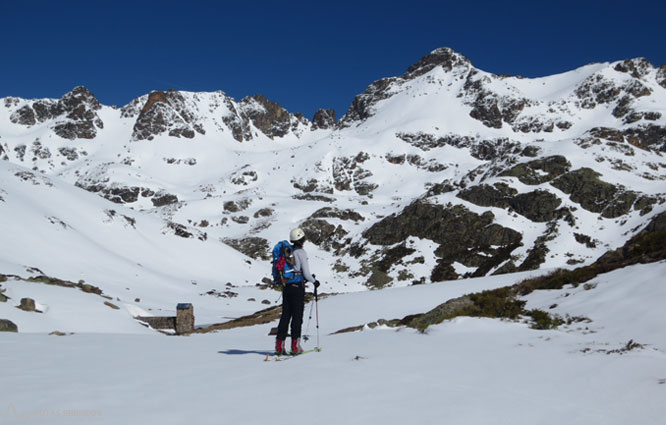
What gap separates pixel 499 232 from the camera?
2753 inches

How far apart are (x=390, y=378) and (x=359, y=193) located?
450 feet

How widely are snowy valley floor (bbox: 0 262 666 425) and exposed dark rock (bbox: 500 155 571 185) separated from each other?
259 feet

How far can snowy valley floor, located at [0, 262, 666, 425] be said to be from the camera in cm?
484

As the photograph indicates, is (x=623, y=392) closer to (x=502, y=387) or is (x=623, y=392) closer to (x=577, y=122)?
(x=502, y=387)

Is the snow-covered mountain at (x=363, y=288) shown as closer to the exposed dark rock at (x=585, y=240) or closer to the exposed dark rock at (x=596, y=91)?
the exposed dark rock at (x=585, y=240)

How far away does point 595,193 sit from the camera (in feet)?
245

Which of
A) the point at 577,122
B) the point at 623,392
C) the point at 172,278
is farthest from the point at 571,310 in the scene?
the point at 577,122

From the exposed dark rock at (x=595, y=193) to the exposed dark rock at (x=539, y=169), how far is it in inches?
92.3

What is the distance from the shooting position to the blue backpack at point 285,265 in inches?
366

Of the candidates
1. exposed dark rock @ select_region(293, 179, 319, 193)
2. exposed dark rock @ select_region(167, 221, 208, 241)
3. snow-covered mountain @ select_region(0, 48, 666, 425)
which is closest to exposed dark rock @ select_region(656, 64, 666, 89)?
snow-covered mountain @ select_region(0, 48, 666, 425)

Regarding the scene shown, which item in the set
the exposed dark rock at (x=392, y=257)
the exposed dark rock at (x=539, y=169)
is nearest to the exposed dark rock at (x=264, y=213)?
the exposed dark rock at (x=392, y=257)

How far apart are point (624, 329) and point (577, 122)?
601ft

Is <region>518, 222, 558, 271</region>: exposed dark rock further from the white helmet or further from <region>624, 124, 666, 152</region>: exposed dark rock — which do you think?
<region>624, 124, 666, 152</region>: exposed dark rock

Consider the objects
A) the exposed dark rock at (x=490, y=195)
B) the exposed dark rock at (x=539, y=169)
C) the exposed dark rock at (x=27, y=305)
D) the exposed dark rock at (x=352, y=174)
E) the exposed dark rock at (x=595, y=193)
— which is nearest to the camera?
the exposed dark rock at (x=27, y=305)
